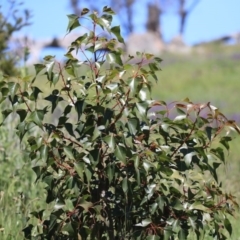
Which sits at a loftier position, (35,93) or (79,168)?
(35,93)

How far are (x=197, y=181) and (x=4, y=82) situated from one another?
3.43 feet

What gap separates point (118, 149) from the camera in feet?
9.57

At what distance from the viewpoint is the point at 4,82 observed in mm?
3146

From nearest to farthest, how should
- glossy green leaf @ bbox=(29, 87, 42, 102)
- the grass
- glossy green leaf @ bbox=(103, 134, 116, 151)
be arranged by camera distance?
glossy green leaf @ bbox=(103, 134, 116, 151) → glossy green leaf @ bbox=(29, 87, 42, 102) → the grass

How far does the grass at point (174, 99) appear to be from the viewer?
14.7ft

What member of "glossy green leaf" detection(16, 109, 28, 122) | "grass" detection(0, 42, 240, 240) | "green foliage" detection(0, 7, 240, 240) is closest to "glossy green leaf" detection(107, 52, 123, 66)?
"green foliage" detection(0, 7, 240, 240)

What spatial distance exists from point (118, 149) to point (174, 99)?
17.3m

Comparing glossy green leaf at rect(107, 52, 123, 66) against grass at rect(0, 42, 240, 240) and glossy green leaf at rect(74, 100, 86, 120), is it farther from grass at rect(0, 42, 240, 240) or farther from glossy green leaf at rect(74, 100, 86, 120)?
grass at rect(0, 42, 240, 240)

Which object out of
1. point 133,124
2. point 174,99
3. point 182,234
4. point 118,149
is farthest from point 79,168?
point 174,99

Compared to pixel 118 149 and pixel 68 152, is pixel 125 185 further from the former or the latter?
pixel 68 152

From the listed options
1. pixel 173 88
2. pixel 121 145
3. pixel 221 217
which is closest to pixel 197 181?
pixel 221 217

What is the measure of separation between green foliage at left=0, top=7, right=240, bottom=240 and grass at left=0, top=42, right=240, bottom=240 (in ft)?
0.72

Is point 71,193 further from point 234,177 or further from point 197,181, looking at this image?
point 234,177

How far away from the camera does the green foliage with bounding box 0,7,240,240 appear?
300cm
